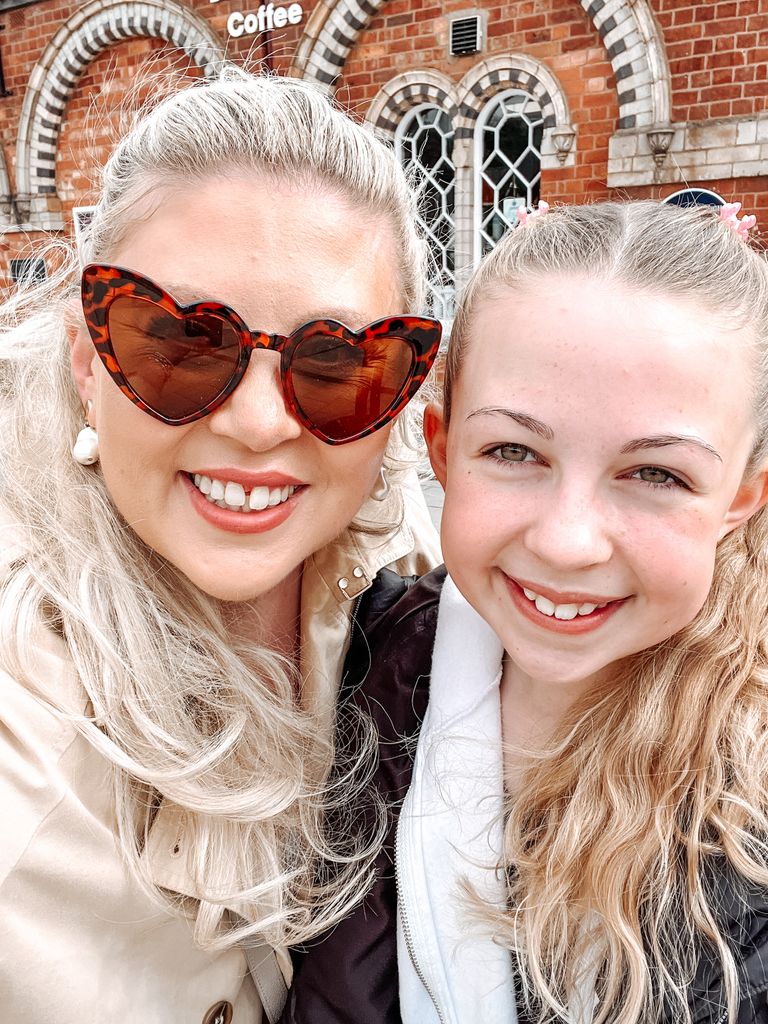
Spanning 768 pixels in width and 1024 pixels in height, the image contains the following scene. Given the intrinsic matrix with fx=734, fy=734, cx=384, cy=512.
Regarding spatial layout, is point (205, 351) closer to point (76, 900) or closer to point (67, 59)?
point (76, 900)

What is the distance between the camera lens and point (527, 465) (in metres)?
1.17

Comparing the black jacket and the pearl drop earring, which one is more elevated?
the pearl drop earring

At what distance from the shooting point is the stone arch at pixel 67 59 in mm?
6961

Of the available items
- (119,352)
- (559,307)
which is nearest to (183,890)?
(119,352)

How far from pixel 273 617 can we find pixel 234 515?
0.45m

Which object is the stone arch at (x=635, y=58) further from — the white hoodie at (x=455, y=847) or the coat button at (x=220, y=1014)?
the coat button at (x=220, y=1014)

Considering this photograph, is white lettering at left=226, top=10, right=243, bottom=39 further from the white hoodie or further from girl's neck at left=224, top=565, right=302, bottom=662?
the white hoodie

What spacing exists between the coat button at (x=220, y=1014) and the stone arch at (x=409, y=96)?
20.8ft

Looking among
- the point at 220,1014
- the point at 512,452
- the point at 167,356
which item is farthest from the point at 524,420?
the point at 220,1014

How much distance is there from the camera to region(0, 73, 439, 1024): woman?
114 centimetres

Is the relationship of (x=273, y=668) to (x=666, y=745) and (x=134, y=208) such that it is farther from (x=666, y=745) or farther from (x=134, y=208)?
(x=134, y=208)

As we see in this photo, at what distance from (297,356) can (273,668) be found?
67 cm

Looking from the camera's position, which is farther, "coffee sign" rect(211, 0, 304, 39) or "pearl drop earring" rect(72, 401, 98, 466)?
"coffee sign" rect(211, 0, 304, 39)

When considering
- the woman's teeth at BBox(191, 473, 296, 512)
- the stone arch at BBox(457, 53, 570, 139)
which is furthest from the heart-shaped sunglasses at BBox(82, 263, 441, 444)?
the stone arch at BBox(457, 53, 570, 139)
